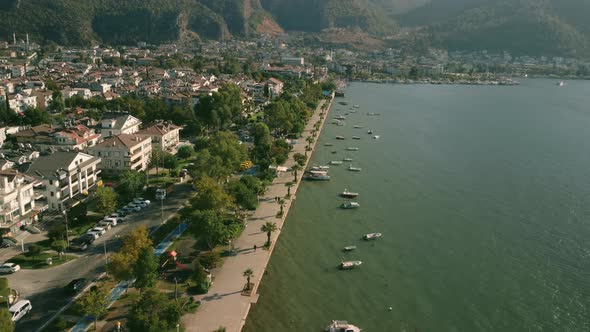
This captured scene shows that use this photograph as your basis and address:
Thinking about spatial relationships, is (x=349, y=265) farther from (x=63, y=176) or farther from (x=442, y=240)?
(x=63, y=176)

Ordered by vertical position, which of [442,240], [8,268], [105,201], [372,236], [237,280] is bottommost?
[442,240]

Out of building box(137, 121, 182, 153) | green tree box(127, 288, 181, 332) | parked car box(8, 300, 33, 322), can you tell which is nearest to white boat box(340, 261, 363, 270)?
green tree box(127, 288, 181, 332)

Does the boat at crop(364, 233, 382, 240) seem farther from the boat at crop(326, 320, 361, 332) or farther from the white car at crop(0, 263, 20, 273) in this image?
the white car at crop(0, 263, 20, 273)

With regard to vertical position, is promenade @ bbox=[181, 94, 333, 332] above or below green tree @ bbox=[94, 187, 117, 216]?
below

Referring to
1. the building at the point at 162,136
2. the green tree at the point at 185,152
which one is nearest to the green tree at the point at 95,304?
the green tree at the point at 185,152

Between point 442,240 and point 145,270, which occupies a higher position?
point 145,270

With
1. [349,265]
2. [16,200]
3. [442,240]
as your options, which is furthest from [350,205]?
[16,200]

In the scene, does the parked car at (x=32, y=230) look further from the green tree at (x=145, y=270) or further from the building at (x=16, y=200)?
the green tree at (x=145, y=270)
